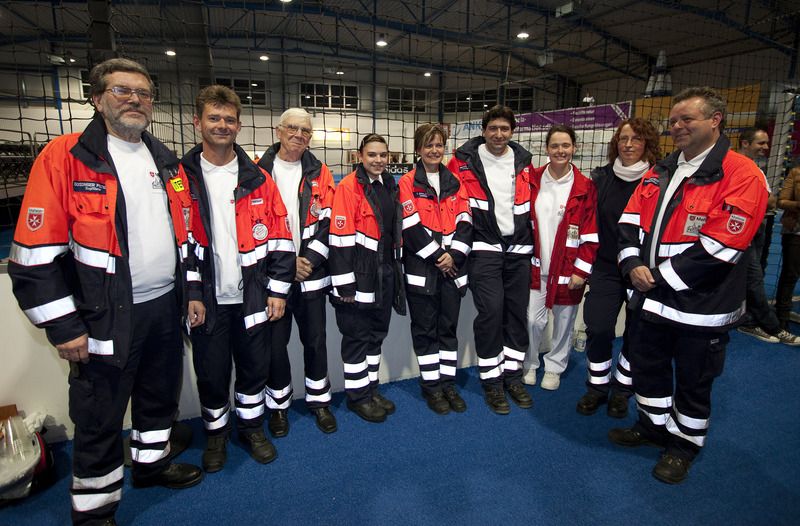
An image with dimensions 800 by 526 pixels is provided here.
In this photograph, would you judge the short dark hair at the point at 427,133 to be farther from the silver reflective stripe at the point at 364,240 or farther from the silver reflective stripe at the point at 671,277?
the silver reflective stripe at the point at 671,277

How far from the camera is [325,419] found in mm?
2609

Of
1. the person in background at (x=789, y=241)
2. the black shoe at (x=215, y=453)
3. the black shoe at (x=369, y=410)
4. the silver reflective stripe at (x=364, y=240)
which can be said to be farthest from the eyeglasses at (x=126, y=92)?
the person in background at (x=789, y=241)

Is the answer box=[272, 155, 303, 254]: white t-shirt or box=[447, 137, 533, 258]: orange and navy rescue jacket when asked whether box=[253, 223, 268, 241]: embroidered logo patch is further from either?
box=[447, 137, 533, 258]: orange and navy rescue jacket

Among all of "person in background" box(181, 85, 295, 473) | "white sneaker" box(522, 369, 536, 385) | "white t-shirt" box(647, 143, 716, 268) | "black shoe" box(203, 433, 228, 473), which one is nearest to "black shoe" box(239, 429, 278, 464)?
"person in background" box(181, 85, 295, 473)

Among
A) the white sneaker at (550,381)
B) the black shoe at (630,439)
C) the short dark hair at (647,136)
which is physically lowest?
the black shoe at (630,439)

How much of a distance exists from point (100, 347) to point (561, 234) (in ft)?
8.20

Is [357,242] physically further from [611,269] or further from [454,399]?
[611,269]

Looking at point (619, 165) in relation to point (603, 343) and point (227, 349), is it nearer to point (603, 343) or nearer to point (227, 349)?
point (603, 343)

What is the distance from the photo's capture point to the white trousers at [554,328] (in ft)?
9.70

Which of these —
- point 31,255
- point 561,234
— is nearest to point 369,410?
point 561,234

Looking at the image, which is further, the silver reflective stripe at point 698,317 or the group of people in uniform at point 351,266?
the silver reflective stripe at point 698,317

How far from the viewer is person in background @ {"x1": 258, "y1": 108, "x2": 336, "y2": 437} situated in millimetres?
2371

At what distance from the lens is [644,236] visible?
7.38ft

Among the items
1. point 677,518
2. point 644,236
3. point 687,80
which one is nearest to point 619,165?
point 644,236
